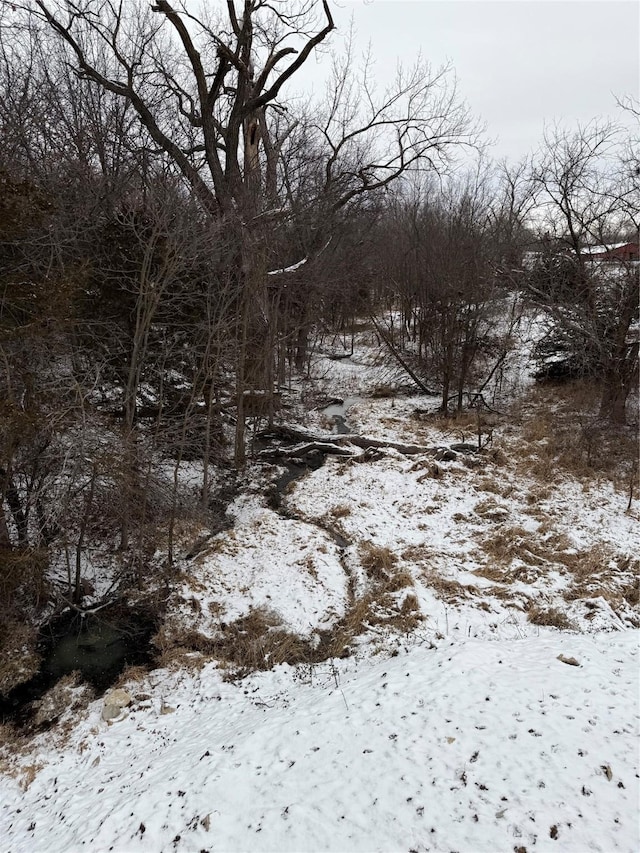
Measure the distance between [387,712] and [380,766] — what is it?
566mm

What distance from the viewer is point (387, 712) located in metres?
4.14

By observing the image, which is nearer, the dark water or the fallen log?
the dark water

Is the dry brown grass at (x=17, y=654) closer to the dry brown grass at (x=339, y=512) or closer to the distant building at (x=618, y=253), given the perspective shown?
the dry brown grass at (x=339, y=512)

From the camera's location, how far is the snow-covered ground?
320cm

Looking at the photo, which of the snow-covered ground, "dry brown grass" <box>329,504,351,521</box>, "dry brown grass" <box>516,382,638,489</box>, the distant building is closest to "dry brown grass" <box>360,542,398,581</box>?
the snow-covered ground

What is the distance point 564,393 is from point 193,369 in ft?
37.7

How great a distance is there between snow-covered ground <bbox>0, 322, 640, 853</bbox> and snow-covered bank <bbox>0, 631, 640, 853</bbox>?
0.02m

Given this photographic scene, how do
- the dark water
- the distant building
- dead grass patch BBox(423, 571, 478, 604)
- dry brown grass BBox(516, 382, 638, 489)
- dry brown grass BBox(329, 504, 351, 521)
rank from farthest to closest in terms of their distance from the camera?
the distant building, dry brown grass BBox(516, 382, 638, 489), dry brown grass BBox(329, 504, 351, 521), dead grass patch BBox(423, 571, 478, 604), the dark water

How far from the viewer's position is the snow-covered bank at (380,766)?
3096mm

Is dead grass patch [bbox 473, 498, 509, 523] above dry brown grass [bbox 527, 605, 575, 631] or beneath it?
above

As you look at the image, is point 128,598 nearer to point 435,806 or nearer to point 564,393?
point 435,806

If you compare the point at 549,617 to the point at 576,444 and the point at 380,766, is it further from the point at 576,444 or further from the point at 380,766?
the point at 576,444

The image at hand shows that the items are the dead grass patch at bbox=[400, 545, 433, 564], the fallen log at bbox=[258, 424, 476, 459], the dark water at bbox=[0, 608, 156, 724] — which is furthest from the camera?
the fallen log at bbox=[258, 424, 476, 459]

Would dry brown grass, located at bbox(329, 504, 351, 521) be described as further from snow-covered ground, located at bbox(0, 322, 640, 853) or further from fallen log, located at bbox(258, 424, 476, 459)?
fallen log, located at bbox(258, 424, 476, 459)
